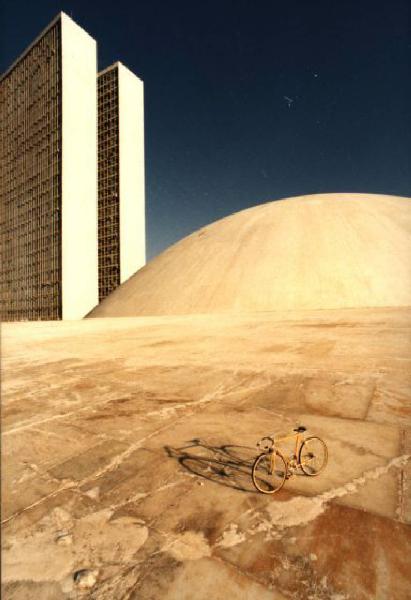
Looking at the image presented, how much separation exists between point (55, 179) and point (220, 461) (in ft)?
172

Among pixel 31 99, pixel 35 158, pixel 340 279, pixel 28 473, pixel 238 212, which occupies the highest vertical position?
pixel 31 99

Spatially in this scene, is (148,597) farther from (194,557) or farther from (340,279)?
(340,279)

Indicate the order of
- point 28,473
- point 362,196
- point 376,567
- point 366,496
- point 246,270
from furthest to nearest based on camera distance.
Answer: point 362,196 < point 246,270 < point 28,473 < point 366,496 < point 376,567

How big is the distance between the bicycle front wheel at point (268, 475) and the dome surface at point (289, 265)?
2541 centimetres

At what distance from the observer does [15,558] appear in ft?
8.13

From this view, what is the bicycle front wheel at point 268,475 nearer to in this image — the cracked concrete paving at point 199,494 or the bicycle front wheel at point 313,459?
the cracked concrete paving at point 199,494

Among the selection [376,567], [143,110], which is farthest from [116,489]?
[143,110]

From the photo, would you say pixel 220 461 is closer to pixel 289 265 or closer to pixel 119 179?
pixel 289 265

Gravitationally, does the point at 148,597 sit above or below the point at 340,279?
below

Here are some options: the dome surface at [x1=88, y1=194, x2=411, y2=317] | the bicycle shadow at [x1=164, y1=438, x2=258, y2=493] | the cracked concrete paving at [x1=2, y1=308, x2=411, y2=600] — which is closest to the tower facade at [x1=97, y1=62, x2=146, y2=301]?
the dome surface at [x1=88, y1=194, x2=411, y2=317]

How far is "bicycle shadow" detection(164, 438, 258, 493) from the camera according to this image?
3324mm

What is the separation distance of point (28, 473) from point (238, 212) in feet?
148

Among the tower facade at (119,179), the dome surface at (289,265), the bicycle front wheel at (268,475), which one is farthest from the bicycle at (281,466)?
the tower facade at (119,179)

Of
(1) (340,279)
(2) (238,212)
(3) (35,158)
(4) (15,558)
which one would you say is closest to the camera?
(4) (15,558)
